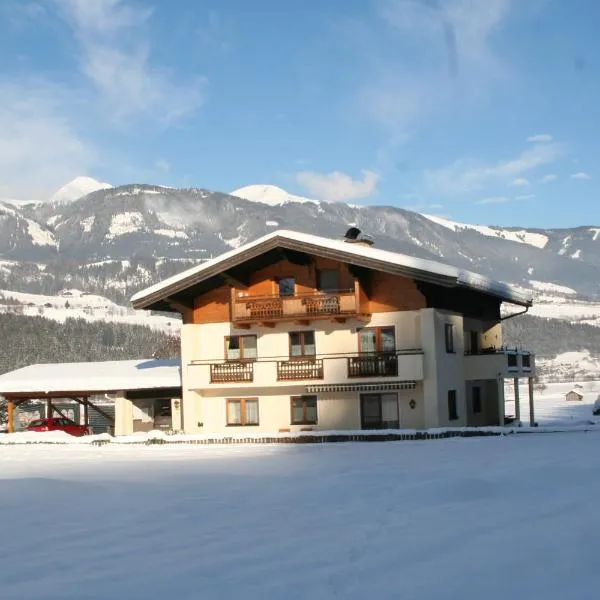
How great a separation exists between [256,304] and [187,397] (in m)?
4.96

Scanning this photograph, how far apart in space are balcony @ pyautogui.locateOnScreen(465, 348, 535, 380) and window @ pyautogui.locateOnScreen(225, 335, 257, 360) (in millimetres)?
8548

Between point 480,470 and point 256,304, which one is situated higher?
point 256,304

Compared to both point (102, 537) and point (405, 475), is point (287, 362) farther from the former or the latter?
point (102, 537)

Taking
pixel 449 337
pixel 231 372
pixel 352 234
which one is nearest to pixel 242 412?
pixel 231 372

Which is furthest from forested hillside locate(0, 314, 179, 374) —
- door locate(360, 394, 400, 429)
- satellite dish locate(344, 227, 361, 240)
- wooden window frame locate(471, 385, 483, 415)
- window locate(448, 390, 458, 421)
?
window locate(448, 390, 458, 421)

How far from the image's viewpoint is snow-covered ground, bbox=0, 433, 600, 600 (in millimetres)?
9555

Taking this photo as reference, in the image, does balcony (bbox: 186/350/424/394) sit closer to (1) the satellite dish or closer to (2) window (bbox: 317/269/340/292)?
(2) window (bbox: 317/269/340/292)

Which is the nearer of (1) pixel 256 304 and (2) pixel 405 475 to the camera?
(2) pixel 405 475

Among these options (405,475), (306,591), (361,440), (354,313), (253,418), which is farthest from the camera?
(253,418)

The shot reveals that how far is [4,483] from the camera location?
62.9 feet

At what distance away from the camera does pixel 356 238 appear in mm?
41406

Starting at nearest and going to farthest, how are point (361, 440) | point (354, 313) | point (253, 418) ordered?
point (361, 440)
point (354, 313)
point (253, 418)

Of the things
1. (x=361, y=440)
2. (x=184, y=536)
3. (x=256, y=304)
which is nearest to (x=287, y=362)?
(x=256, y=304)

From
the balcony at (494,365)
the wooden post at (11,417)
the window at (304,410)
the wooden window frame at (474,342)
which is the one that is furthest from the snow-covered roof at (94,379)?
the wooden window frame at (474,342)
